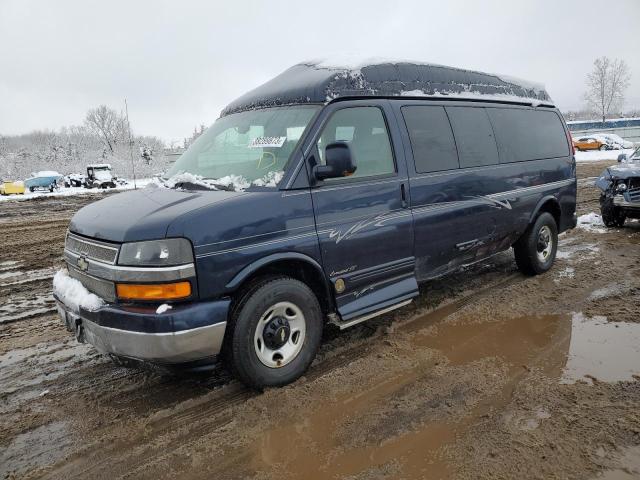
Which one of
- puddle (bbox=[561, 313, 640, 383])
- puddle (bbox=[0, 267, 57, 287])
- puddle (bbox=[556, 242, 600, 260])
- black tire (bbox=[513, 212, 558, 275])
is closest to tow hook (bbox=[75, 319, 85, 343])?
puddle (bbox=[561, 313, 640, 383])

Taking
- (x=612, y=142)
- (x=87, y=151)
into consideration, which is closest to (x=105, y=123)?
(x=87, y=151)

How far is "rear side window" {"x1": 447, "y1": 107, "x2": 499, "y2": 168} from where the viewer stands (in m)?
4.80

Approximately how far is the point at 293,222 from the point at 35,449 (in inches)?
88.4

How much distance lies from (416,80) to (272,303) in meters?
2.70

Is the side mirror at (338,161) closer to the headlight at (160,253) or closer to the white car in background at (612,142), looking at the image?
the headlight at (160,253)

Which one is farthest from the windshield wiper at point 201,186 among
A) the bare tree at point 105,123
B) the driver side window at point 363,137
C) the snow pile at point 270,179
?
the bare tree at point 105,123

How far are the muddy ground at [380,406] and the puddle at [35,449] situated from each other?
0.04 feet

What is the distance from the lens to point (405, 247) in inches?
165

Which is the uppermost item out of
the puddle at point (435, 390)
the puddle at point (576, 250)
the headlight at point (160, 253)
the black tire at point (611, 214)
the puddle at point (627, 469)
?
the headlight at point (160, 253)

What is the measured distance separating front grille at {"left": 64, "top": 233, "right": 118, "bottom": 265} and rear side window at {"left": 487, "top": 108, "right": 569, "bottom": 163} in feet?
14.1

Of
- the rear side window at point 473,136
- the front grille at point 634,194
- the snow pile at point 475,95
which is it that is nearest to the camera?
the snow pile at point 475,95

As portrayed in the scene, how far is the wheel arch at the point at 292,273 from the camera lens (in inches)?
125

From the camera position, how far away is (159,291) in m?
2.94

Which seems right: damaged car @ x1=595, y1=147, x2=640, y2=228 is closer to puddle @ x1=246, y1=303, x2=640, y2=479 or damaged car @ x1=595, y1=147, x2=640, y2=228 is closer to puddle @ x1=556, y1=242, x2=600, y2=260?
puddle @ x1=556, y1=242, x2=600, y2=260
